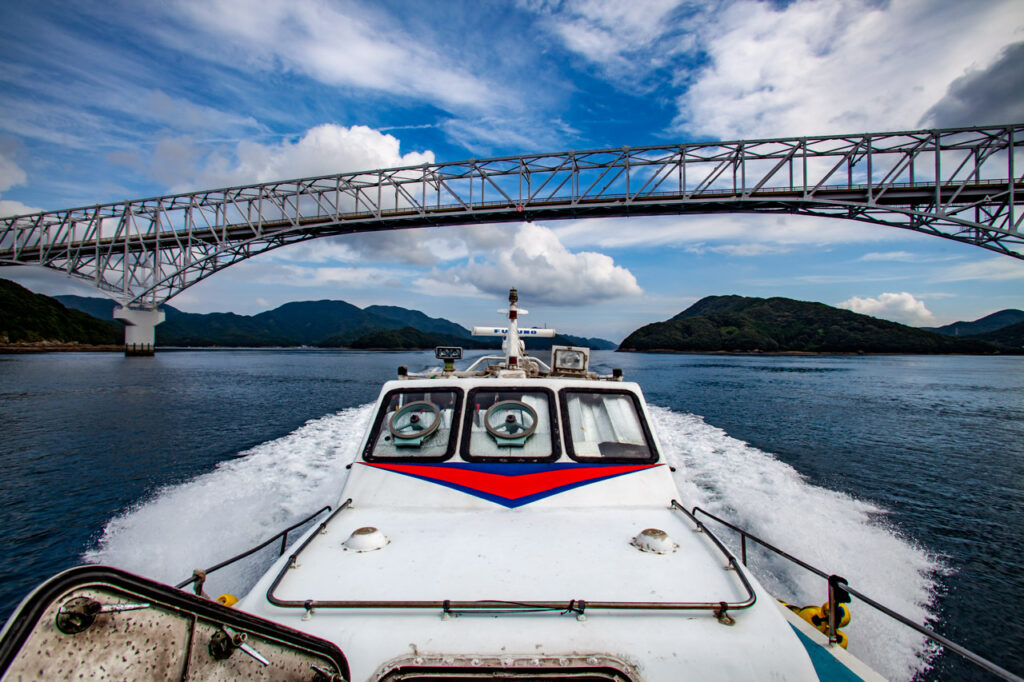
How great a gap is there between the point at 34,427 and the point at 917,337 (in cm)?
14843

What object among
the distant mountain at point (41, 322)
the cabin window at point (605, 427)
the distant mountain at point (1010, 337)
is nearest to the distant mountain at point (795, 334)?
the distant mountain at point (1010, 337)

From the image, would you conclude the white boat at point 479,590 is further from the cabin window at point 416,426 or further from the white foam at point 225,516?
the white foam at point 225,516

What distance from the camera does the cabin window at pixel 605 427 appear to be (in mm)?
4539

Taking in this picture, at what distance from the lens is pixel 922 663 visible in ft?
14.7

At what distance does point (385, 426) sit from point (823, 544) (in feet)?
22.7

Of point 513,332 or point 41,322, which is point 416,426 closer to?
point 513,332

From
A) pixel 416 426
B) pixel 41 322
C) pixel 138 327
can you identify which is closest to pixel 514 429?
pixel 416 426

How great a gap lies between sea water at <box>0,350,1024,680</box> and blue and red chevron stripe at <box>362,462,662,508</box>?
316 centimetres

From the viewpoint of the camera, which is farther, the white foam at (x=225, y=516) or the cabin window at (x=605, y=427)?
the white foam at (x=225, y=516)

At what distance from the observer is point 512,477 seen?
4203mm

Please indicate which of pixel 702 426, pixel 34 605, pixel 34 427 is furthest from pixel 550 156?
pixel 34 605

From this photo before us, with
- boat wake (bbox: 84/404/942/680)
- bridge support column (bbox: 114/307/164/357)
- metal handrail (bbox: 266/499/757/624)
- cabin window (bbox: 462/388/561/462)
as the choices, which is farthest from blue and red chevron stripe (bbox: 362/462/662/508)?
bridge support column (bbox: 114/307/164/357)

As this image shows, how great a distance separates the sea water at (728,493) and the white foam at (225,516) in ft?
0.13

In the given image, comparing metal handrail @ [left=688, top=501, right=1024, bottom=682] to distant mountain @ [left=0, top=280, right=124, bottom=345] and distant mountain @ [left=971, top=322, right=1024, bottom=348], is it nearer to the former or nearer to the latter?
distant mountain @ [left=0, top=280, right=124, bottom=345]
